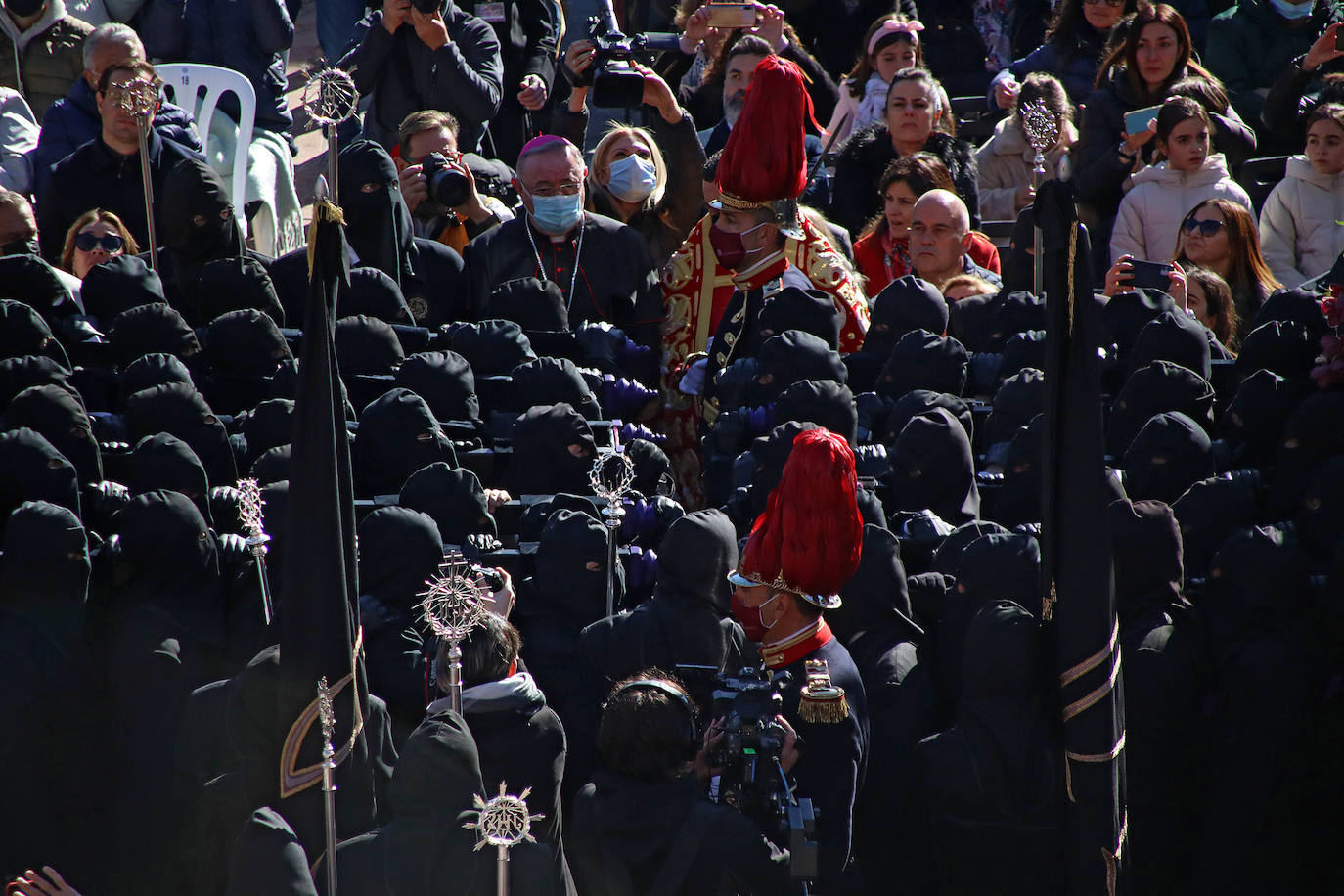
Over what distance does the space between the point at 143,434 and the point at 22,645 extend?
3.06 feet

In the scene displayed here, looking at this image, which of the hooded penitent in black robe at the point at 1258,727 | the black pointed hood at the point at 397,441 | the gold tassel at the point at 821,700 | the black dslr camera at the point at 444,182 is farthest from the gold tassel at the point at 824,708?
the black dslr camera at the point at 444,182

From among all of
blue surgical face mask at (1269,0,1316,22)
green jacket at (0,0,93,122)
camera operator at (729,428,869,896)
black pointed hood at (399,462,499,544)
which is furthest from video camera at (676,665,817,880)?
blue surgical face mask at (1269,0,1316,22)

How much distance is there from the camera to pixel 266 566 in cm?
525

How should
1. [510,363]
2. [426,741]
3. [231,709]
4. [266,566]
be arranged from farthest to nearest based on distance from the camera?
[510,363], [266,566], [231,709], [426,741]

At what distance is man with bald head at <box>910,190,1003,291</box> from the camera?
690 cm

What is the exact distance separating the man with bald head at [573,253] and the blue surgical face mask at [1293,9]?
4.39 metres

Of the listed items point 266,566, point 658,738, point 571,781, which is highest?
point 658,738

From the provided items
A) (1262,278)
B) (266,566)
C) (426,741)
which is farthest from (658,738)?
(1262,278)

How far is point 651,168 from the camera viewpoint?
7.43m

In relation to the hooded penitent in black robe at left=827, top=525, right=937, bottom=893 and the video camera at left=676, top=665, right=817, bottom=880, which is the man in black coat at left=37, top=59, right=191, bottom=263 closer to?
the hooded penitent in black robe at left=827, top=525, right=937, bottom=893

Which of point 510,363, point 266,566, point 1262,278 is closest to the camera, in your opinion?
point 266,566

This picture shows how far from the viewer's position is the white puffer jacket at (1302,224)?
750cm

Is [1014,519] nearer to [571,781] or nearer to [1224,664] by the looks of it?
[1224,664]

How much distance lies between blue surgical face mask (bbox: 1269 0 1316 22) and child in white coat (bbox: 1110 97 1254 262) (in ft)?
6.55
